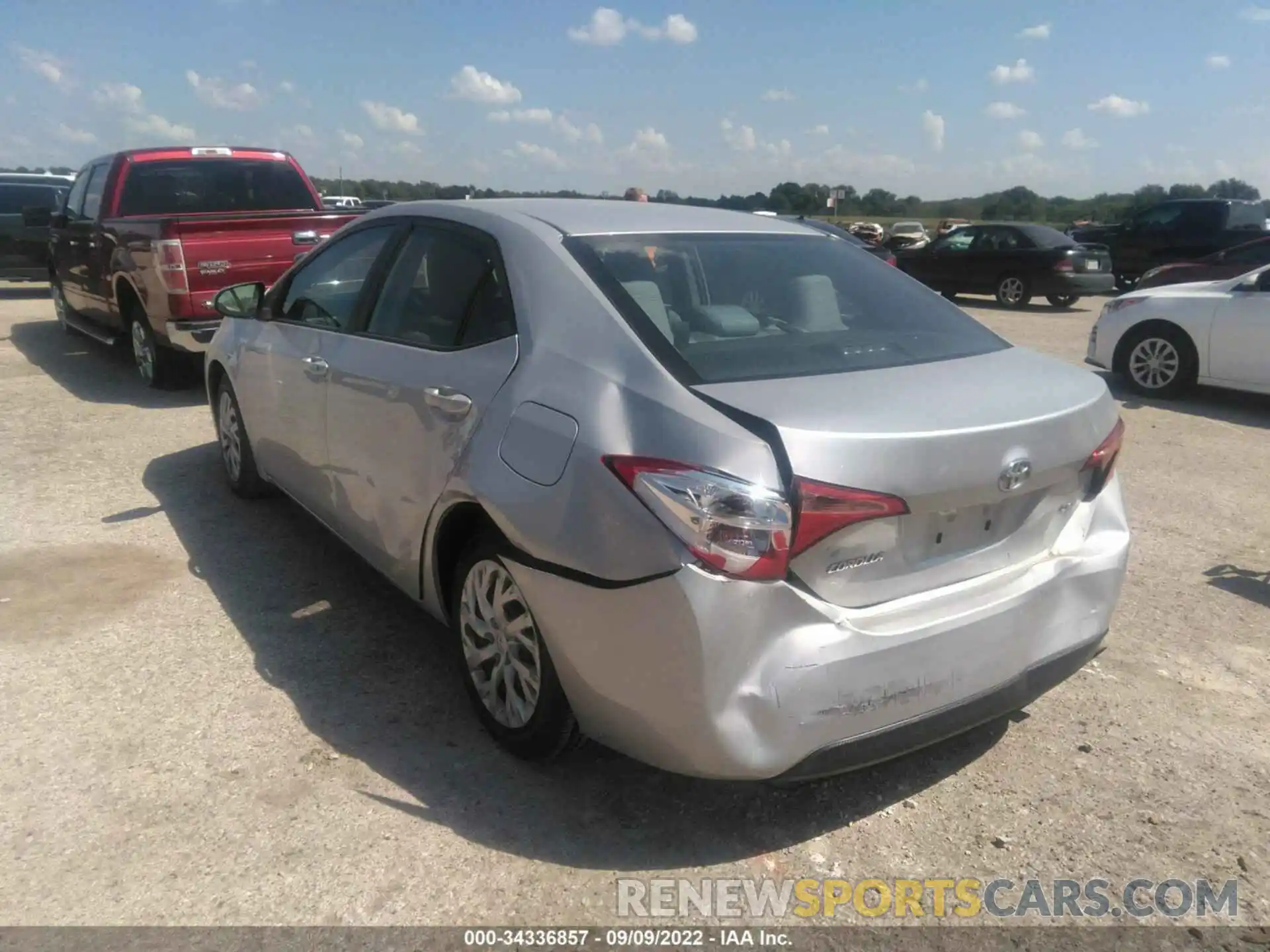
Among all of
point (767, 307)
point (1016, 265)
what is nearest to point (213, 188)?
point (767, 307)

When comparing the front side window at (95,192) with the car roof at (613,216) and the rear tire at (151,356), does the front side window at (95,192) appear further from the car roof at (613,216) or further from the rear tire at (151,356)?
the car roof at (613,216)

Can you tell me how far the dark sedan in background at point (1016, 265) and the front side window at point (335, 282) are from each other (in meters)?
15.2

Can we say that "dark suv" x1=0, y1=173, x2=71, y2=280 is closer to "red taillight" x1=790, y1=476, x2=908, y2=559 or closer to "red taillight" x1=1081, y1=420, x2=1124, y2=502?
"red taillight" x1=790, y1=476, x2=908, y2=559

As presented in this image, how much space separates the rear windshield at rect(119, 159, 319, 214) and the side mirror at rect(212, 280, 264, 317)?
187 inches

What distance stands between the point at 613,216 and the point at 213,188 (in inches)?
288

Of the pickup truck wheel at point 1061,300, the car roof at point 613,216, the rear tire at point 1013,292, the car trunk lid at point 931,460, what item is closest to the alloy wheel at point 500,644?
the car trunk lid at point 931,460

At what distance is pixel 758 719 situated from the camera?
241cm

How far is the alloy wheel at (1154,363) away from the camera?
348 inches

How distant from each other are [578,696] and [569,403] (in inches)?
31.0

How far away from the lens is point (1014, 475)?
2.59 m

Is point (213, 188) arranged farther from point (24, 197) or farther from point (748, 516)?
point (24, 197)

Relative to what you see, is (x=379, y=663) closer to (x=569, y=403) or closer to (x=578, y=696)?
(x=578, y=696)

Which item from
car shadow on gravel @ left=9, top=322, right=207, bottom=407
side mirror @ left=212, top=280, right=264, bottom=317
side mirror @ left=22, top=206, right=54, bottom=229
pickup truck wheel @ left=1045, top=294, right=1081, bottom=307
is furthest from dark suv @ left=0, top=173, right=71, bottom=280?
pickup truck wheel @ left=1045, top=294, right=1081, bottom=307

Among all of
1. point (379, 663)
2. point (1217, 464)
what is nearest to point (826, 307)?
point (379, 663)
